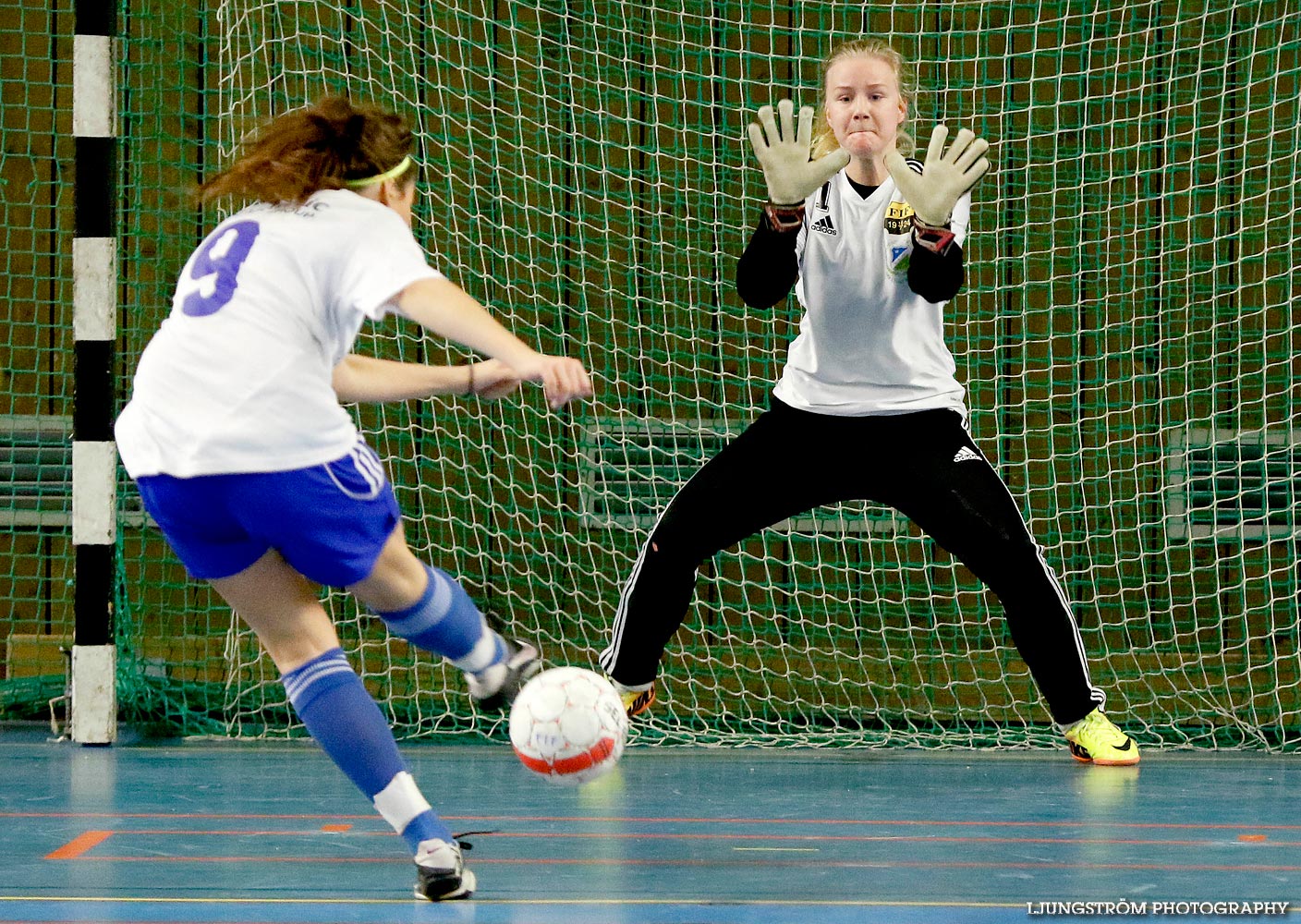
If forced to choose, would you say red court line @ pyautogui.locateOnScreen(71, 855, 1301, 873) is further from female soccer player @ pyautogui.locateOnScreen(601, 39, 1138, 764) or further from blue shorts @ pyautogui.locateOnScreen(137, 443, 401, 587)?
female soccer player @ pyautogui.locateOnScreen(601, 39, 1138, 764)

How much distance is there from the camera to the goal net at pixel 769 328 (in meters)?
5.13

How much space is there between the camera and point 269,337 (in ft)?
7.80

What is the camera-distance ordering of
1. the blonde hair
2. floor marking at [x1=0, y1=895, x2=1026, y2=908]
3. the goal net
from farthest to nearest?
the goal net
the blonde hair
floor marking at [x1=0, y1=895, x2=1026, y2=908]

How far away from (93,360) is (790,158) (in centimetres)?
230

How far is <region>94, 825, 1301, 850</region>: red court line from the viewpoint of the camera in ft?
10.4

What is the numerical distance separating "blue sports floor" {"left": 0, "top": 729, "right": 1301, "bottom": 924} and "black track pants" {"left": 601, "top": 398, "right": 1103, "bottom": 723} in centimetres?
42

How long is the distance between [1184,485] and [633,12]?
260 centimetres

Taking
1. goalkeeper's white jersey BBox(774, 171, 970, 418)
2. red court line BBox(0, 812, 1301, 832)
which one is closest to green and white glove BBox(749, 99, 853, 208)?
goalkeeper's white jersey BBox(774, 171, 970, 418)

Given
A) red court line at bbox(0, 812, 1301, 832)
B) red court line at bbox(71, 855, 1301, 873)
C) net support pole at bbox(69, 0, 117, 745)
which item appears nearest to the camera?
red court line at bbox(71, 855, 1301, 873)

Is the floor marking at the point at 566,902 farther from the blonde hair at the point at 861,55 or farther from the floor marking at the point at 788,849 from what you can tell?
the blonde hair at the point at 861,55

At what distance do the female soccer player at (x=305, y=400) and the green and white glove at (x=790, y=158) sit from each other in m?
1.06

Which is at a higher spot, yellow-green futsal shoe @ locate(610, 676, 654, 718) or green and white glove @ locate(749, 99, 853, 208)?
green and white glove @ locate(749, 99, 853, 208)

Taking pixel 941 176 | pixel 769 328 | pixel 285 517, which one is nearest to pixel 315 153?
pixel 285 517

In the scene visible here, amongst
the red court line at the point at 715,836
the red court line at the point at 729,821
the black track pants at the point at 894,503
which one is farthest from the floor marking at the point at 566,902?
the black track pants at the point at 894,503
